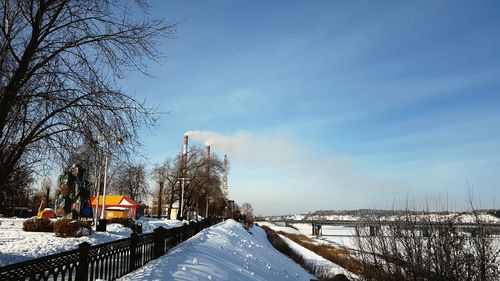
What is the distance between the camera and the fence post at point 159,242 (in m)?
11.9

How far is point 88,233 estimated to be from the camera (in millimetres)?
18359

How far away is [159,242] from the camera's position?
40.2 feet

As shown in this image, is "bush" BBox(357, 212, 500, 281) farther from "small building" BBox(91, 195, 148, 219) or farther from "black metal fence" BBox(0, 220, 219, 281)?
"small building" BBox(91, 195, 148, 219)

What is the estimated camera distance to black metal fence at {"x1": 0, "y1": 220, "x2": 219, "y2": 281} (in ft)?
15.9

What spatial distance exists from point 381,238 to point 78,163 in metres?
6.77

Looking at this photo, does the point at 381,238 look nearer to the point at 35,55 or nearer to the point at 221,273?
the point at 221,273

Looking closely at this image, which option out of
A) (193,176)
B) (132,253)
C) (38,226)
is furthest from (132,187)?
(132,253)

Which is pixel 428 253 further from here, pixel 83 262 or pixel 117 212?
pixel 117 212

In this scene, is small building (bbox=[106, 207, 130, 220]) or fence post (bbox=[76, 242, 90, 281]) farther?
small building (bbox=[106, 207, 130, 220])

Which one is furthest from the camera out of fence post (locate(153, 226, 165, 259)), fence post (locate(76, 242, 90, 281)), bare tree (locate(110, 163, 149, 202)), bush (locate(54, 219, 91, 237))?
bare tree (locate(110, 163, 149, 202))

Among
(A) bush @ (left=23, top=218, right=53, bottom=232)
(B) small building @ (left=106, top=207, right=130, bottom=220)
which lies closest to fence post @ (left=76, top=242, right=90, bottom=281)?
(A) bush @ (left=23, top=218, right=53, bottom=232)

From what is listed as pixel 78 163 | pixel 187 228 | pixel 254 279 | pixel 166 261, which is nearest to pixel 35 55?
pixel 78 163

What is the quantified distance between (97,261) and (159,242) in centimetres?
512

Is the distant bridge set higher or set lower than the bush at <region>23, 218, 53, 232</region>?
higher
